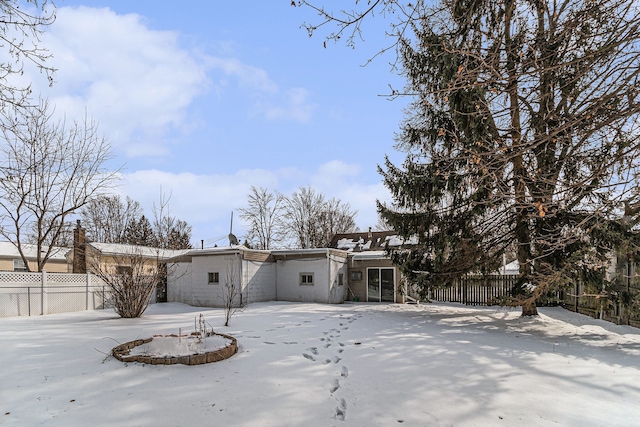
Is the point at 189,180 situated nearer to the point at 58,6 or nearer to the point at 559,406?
the point at 58,6

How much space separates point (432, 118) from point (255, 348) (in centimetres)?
852

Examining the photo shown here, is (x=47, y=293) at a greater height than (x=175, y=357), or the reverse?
(x=175, y=357)

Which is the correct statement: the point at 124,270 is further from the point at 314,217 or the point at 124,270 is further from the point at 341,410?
the point at 314,217

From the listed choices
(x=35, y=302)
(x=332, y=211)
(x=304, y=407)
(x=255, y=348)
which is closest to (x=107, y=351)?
(x=255, y=348)

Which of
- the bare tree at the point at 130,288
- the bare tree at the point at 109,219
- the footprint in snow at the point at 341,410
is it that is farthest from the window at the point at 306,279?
the bare tree at the point at 109,219

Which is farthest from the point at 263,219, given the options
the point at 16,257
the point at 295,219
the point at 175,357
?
the point at 175,357

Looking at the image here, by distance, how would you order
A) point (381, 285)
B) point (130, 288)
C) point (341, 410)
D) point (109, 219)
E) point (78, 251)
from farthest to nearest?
point (109, 219) → point (78, 251) → point (381, 285) → point (130, 288) → point (341, 410)

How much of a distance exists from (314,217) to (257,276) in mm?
19083

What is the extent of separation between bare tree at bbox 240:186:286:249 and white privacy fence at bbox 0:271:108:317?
2061cm

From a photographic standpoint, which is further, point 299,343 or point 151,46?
point 299,343

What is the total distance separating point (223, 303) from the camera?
15.4 metres

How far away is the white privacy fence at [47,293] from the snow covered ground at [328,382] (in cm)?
456

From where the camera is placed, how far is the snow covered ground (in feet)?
12.6

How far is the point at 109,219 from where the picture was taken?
3209 centimetres
